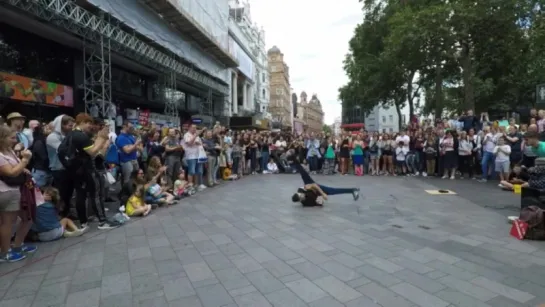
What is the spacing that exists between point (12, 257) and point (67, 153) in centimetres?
162

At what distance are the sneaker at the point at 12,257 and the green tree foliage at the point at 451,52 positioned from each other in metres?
20.2

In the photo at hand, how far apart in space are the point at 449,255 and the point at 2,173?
5445mm

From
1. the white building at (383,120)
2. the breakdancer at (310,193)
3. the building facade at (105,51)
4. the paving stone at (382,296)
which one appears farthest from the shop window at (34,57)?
the white building at (383,120)

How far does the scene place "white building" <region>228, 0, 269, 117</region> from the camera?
146 ft

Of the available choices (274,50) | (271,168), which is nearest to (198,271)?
(271,168)

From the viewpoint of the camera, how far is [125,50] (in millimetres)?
17094

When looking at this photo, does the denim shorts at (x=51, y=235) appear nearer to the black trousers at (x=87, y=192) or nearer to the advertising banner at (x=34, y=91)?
the black trousers at (x=87, y=192)

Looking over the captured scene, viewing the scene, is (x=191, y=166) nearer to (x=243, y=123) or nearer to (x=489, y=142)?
(x=489, y=142)

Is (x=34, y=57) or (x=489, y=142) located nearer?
(x=489, y=142)

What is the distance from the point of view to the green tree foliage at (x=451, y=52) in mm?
18656

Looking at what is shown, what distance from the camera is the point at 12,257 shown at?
14.4ft

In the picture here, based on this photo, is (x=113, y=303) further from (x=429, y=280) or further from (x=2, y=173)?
(x=429, y=280)

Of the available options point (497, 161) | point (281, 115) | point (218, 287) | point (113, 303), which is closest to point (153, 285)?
point (113, 303)

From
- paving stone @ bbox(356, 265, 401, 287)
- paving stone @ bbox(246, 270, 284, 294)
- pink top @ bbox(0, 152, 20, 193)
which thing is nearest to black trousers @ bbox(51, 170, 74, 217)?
pink top @ bbox(0, 152, 20, 193)
